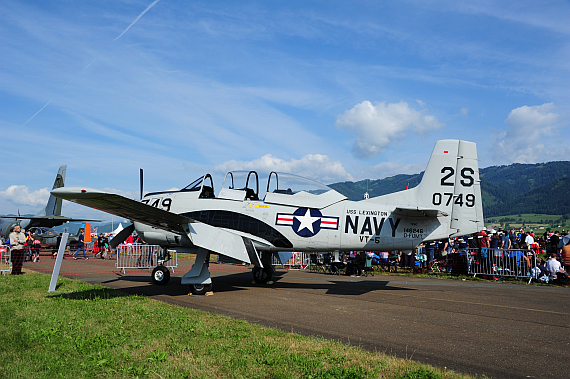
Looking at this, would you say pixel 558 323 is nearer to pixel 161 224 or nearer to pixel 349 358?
pixel 349 358

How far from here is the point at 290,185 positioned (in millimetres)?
12180

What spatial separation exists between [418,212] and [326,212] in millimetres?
2629

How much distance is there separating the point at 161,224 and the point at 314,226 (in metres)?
4.35

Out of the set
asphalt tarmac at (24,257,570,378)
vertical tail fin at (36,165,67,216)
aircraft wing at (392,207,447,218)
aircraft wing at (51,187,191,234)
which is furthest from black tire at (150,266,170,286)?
vertical tail fin at (36,165,67,216)

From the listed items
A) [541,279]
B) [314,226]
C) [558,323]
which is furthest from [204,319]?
[541,279]

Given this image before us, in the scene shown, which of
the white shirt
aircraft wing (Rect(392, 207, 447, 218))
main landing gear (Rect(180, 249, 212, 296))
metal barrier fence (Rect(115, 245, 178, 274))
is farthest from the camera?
metal barrier fence (Rect(115, 245, 178, 274))

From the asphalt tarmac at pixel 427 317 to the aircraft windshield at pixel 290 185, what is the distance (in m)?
3.06

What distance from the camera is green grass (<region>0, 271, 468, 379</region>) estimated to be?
14.0 ft

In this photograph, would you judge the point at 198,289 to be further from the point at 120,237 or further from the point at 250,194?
the point at 120,237

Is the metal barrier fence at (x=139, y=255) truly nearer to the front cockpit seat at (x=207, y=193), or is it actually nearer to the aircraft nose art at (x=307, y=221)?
the front cockpit seat at (x=207, y=193)

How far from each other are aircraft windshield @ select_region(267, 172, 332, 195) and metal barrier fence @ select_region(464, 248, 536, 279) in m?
9.34

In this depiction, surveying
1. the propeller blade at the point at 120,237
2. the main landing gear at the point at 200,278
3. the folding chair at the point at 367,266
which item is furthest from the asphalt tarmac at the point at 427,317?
the folding chair at the point at 367,266

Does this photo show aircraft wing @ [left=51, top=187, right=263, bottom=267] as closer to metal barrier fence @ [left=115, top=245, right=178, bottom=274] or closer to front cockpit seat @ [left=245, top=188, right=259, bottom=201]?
front cockpit seat @ [left=245, top=188, right=259, bottom=201]

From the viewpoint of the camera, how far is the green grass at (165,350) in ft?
14.0
